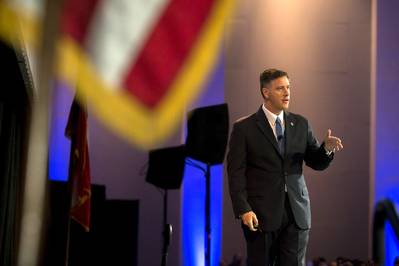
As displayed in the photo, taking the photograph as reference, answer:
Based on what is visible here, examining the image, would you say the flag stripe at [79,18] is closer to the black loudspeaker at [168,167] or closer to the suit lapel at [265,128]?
the black loudspeaker at [168,167]

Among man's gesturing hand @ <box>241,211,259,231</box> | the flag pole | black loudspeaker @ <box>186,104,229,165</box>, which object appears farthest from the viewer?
black loudspeaker @ <box>186,104,229,165</box>

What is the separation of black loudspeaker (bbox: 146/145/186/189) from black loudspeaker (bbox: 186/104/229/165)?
164 millimetres

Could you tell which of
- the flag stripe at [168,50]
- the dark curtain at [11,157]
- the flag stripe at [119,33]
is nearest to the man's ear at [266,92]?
the dark curtain at [11,157]

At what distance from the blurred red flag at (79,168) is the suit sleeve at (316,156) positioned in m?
1.34

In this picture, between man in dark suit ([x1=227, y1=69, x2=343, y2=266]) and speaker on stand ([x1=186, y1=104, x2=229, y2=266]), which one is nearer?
man in dark suit ([x1=227, y1=69, x2=343, y2=266])

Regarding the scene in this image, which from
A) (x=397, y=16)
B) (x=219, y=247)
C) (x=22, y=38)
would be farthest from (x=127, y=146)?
(x=22, y=38)

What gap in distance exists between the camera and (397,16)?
5.37 m

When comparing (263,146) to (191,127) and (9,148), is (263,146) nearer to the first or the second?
(9,148)

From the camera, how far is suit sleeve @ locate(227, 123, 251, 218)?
2.69 meters

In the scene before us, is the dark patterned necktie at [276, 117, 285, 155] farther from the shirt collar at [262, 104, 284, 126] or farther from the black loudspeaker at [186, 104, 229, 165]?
the black loudspeaker at [186, 104, 229, 165]

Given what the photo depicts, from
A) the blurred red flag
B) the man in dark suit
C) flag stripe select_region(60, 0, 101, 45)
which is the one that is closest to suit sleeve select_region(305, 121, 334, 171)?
the man in dark suit

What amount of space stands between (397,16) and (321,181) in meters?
1.65

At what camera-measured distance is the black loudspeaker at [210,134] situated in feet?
16.4

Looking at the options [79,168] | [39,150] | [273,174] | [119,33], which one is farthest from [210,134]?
[39,150]
